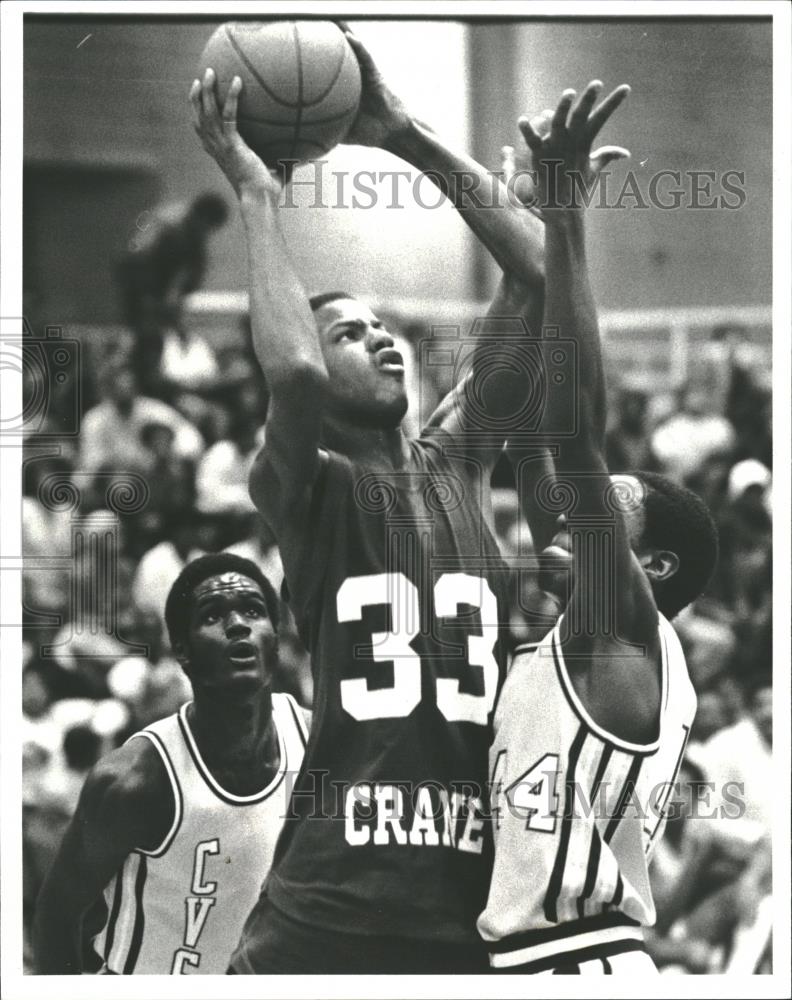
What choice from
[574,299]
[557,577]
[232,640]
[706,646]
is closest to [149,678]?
[232,640]

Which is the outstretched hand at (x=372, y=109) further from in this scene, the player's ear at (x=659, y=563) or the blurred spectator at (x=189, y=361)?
the player's ear at (x=659, y=563)

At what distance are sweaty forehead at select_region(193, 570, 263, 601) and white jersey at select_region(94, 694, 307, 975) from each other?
0.91 feet

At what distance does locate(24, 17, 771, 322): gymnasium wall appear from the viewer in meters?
3.88

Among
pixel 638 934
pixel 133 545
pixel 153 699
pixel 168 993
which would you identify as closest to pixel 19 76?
pixel 133 545

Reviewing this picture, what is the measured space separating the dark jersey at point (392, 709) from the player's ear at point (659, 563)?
0.38 metres

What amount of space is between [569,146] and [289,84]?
2.14 ft

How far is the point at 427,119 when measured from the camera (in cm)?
385

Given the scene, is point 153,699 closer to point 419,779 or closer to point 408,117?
point 419,779

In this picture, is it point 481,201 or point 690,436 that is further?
point 690,436

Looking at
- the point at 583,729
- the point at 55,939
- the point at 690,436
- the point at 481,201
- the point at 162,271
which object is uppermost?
the point at 481,201

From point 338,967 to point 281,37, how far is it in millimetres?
2189

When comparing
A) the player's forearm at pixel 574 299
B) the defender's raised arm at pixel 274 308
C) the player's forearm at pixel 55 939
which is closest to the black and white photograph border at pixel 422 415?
the player's forearm at pixel 55 939

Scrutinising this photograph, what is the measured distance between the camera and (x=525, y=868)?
360 cm

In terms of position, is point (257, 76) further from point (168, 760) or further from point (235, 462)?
point (168, 760)
